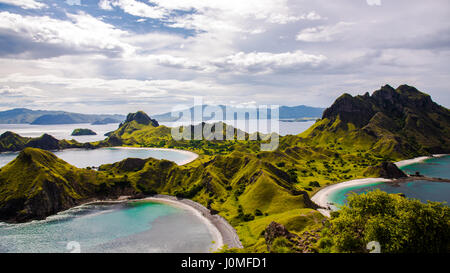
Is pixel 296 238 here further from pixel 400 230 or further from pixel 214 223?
pixel 214 223

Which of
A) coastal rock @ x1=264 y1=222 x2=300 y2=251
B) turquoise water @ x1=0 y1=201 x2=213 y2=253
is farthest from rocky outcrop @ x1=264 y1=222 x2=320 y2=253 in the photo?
turquoise water @ x1=0 y1=201 x2=213 y2=253

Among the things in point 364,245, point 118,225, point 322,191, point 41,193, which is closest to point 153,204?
point 118,225

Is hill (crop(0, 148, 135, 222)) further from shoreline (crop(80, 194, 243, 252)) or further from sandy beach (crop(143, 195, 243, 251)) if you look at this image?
sandy beach (crop(143, 195, 243, 251))

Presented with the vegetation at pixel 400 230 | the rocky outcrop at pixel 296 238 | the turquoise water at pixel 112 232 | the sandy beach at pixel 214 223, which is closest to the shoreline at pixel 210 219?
the sandy beach at pixel 214 223

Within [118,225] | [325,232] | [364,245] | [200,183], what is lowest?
[118,225]

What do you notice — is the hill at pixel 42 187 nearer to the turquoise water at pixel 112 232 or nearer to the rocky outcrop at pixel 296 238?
the turquoise water at pixel 112 232
